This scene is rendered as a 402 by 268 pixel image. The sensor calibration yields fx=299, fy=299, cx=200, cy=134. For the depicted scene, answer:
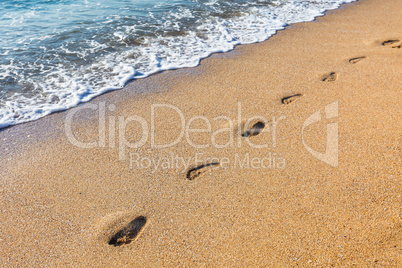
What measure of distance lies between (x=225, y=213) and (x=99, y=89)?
2.79 m

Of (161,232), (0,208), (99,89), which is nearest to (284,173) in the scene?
(161,232)

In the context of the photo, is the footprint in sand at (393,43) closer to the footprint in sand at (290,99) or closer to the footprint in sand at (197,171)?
the footprint in sand at (290,99)

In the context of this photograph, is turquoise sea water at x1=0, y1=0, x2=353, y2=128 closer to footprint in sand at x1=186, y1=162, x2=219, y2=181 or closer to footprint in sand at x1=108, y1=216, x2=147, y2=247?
footprint in sand at x1=186, y1=162, x2=219, y2=181

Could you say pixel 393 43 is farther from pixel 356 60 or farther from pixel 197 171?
pixel 197 171

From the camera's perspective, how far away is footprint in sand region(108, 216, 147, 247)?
221cm

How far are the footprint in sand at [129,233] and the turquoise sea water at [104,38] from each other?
2215 mm

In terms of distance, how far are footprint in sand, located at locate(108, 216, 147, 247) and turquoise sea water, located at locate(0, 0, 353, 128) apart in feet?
7.27

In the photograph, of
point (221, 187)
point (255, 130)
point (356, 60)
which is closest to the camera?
point (221, 187)

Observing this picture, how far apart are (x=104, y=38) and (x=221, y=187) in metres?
4.52

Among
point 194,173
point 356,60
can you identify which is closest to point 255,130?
point 194,173

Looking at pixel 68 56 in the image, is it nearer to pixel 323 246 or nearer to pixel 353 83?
pixel 353 83

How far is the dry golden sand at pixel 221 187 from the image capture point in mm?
2088

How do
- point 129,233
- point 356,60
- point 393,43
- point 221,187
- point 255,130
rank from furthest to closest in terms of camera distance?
point 393,43, point 356,60, point 255,130, point 221,187, point 129,233

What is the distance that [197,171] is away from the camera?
2.81m
